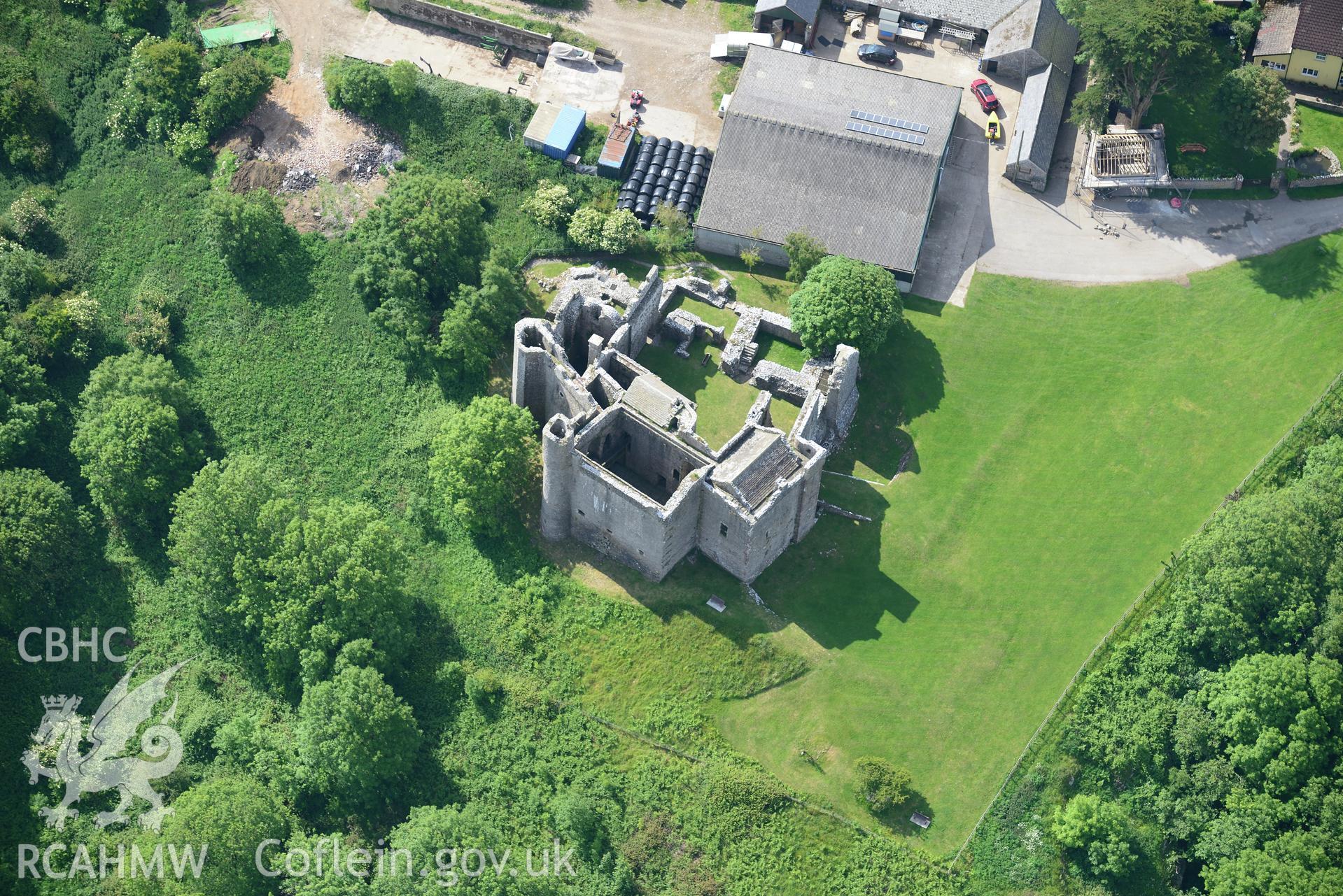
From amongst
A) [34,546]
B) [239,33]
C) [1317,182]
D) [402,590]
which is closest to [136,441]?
[34,546]

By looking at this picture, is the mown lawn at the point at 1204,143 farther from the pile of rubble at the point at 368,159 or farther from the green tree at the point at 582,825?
the green tree at the point at 582,825

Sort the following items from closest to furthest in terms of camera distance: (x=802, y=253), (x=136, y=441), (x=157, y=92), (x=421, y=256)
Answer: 1. (x=136, y=441)
2. (x=421, y=256)
3. (x=802, y=253)
4. (x=157, y=92)

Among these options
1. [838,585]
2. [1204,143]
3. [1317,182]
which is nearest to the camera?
[838,585]

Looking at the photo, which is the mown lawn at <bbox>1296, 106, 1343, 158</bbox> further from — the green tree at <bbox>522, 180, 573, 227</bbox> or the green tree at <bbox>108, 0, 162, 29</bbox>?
the green tree at <bbox>108, 0, 162, 29</bbox>

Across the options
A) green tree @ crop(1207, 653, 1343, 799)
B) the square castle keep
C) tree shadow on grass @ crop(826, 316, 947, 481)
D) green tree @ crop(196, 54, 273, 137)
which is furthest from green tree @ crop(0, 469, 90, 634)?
green tree @ crop(1207, 653, 1343, 799)

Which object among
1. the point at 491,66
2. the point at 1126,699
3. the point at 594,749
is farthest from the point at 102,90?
the point at 1126,699

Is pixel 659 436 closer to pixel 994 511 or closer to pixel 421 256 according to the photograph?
pixel 994 511

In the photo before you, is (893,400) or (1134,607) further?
(893,400)
